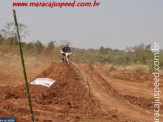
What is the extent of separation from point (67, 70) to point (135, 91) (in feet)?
17.8

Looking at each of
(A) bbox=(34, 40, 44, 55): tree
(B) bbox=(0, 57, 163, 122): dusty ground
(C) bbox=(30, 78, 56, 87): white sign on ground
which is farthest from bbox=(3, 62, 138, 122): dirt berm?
(A) bbox=(34, 40, 44, 55): tree

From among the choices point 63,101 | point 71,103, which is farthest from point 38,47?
point 71,103

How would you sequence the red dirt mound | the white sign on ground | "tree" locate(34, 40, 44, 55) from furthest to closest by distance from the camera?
1. "tree" locate(34, 40, 44, 55)
2. the white sign on ground
3. the red dirt mound

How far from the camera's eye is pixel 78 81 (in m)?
12.6

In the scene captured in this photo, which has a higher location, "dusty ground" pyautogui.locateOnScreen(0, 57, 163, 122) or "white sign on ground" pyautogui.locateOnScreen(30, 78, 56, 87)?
"white sign on ground" pyautogui.locateOnScreen(30, 78, 56, 87)

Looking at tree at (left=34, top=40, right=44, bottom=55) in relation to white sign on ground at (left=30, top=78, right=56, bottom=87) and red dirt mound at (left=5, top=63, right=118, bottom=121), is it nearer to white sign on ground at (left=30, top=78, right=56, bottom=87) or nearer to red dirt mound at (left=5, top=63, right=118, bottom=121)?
red dirt mound at (left=5, top=63, right=118, bottom=121)

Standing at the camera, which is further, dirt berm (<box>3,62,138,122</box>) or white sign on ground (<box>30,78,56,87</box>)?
white sign on ground (<box>30,78,56,87</box>)

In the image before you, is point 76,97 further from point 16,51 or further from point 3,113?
point 16,51

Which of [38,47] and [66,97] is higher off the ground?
[38,47]

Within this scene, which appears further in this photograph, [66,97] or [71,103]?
[66,97]

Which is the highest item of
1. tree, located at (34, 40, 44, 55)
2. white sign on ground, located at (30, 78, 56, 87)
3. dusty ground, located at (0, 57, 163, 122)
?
tree, located at (34, 40, 44, 55)

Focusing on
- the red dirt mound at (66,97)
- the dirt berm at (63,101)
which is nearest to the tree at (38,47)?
the dirt berm at (63,101)

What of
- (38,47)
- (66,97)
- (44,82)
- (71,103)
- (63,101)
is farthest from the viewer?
(38,47)

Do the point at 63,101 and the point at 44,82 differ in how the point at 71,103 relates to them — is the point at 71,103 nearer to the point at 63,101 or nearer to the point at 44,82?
the point at 63,101
